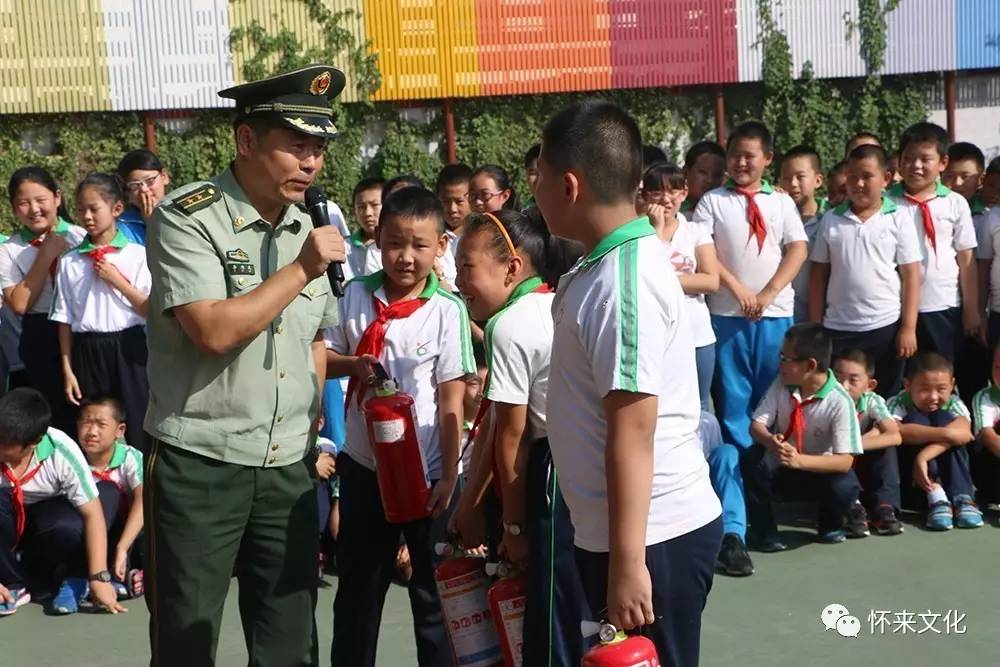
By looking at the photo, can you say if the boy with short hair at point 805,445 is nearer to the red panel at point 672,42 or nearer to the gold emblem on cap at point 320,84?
the gold emblem on cap at point 320,84

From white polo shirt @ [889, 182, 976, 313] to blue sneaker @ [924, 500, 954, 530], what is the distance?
40.8 inches

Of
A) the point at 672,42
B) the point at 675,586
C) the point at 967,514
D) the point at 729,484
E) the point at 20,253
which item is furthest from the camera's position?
the point at 672,42

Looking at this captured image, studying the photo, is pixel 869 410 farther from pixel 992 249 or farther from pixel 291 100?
pixel 291 100

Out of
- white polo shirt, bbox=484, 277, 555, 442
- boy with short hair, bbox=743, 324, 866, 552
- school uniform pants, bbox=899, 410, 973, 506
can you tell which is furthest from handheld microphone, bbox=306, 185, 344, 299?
school uniform pants, bbox=899, 410, 973, 506

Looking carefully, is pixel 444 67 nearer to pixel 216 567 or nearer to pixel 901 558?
pixel 901 558

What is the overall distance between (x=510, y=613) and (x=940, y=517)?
2.71 meters

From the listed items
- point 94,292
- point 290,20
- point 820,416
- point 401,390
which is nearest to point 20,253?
point 94,292

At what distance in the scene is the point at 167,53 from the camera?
10430mm

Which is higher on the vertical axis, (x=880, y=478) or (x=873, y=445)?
(x=873, y=445)

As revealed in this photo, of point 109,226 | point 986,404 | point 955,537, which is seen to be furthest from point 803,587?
point 109,226

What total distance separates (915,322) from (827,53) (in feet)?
21.3

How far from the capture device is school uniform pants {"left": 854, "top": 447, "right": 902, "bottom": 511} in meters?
5.11

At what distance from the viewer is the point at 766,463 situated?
505cm

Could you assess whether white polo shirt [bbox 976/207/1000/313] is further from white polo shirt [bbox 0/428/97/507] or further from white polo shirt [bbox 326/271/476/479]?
white polo shirt [bbox 0/428/97/507]
